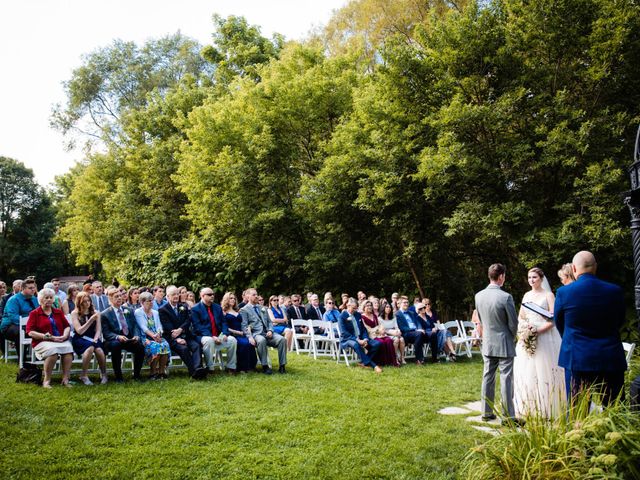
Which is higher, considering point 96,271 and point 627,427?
point 96,271

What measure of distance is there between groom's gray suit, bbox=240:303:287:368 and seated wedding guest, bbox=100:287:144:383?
2008mm

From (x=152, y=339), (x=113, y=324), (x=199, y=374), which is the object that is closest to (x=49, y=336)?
(x=113, y=324)

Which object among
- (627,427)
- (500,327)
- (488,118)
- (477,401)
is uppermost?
(488,118)

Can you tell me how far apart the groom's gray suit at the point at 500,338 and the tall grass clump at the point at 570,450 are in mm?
2184

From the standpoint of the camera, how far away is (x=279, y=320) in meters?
12.1

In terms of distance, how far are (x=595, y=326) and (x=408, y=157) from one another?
9.66 meters

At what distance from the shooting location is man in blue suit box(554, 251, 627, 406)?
4496 millimetres

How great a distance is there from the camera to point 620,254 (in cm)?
1066

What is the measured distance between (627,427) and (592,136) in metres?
9.29

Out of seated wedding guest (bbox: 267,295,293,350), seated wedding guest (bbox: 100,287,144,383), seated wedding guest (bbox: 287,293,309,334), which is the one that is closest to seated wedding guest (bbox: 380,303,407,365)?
seated wedding guest (bbox: 287,293,309,334)

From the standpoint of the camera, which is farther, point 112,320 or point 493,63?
point 493,63

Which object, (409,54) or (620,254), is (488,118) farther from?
(620,254)

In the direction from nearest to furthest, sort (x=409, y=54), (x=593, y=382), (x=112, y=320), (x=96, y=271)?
(x=593, y=382) → (x=112, y=320) → (x=409, y=54) → (x=96, y=271)

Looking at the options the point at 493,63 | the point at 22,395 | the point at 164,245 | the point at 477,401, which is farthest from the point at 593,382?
the point at 164,245
